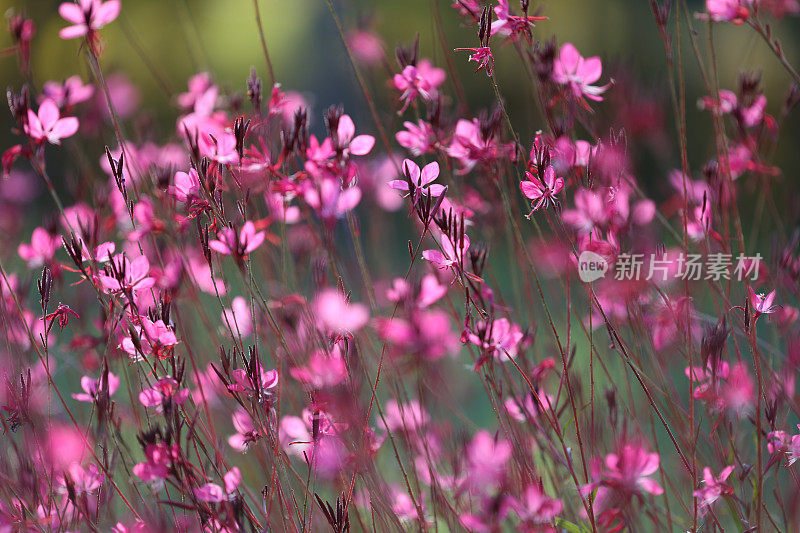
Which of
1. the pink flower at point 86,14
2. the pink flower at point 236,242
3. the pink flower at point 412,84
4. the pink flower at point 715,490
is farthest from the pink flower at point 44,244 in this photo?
the pink flower at point 715,490

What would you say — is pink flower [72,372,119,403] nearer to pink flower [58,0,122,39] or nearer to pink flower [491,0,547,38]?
pink flower [58,0,122,39]

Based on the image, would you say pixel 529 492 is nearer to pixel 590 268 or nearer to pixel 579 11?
pixel 590 268

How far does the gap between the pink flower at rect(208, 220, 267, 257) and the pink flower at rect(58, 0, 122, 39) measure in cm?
34

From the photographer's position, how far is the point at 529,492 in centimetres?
78

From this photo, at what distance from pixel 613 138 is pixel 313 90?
11.1 feet

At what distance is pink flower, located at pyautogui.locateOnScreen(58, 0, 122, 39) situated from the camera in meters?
0.93

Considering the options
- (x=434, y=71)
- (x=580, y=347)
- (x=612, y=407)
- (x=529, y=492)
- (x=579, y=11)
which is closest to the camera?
(x=529, y=492)

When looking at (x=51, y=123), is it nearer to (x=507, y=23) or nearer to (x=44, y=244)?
(x=44, y=244)

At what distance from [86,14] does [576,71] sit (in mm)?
632

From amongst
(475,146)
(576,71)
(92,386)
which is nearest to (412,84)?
(475,146)

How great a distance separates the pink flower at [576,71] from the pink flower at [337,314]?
42cm

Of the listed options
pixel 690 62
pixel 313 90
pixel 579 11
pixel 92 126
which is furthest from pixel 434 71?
pixel 579 11

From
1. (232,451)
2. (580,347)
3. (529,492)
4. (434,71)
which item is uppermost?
(434,71)

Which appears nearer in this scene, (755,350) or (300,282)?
(755,350)
